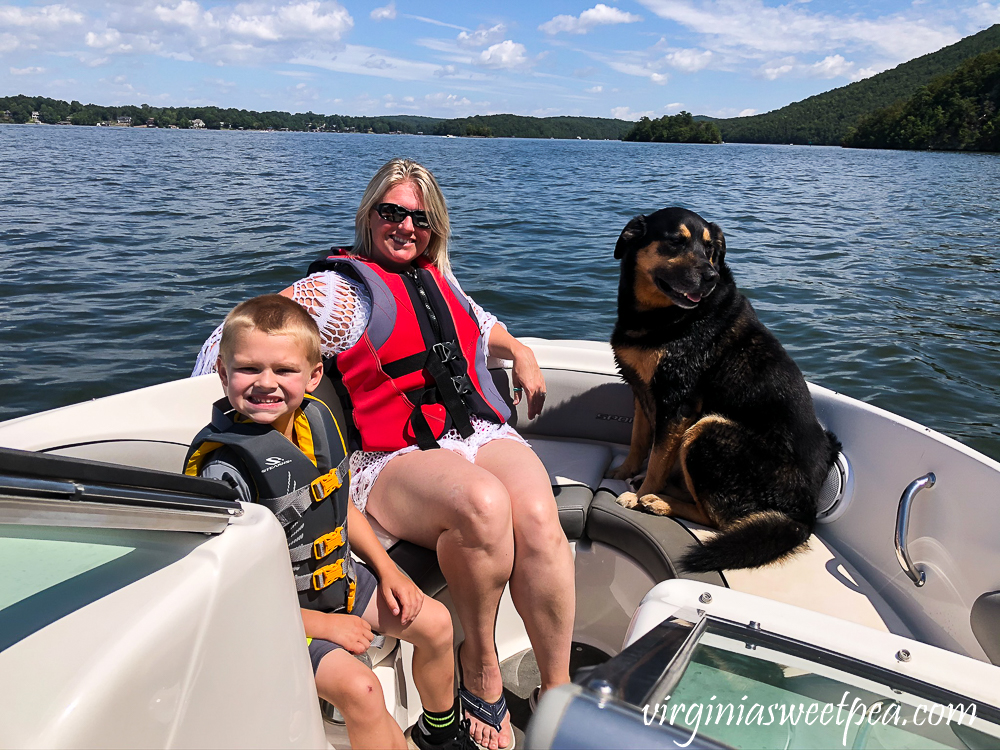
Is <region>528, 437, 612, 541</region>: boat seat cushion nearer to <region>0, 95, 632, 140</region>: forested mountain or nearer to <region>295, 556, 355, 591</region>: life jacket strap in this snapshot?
<region>295, 556, 355, 591</region>: life jacket strap

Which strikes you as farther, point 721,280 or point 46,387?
point 46,387

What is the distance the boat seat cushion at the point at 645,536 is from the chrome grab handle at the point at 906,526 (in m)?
0.61

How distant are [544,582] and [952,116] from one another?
7781 centimetres

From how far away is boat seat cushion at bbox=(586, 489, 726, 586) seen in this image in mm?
2492

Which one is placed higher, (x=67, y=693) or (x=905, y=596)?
(x=67, y=693)

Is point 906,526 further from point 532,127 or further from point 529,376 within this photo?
point 532,127

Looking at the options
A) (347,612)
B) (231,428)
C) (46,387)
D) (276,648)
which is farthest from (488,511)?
(46,387)

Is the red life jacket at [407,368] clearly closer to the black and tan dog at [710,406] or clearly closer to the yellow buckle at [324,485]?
the yellow buckle at [324,485]

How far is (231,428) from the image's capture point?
71.3 inches

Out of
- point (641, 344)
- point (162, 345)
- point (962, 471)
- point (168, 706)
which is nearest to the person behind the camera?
point (168, 706)

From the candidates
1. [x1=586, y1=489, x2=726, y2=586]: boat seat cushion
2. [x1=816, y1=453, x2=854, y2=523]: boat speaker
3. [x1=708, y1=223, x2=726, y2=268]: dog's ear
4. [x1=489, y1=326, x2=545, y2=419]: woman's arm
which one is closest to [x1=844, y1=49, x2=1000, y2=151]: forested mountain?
[x1=708, y1=223, x2=726, y2=268]: dog's ear

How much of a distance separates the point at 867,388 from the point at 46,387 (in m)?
7.35

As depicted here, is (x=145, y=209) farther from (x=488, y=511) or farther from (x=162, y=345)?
(x=488, y=511)

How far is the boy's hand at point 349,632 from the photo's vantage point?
5.91 feet
